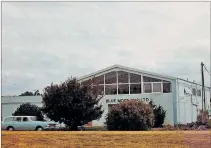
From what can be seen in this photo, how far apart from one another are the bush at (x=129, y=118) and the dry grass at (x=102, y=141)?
8973 millimetres

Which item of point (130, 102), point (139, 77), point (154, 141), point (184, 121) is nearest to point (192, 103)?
point (184, 121)

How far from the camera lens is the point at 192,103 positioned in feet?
135

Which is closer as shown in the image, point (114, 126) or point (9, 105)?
point (114, 126)

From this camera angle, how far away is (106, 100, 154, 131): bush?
2503 centimetres

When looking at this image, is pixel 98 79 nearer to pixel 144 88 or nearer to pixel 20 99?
pixel 144 88

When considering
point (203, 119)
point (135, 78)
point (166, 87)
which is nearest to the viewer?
point (203, 119)

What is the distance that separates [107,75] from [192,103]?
28.0 ft

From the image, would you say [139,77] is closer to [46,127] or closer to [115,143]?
[46,127]

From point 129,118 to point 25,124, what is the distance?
Result: 24.6ft

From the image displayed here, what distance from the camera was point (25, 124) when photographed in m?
29.3

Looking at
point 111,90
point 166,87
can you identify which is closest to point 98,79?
point 111,90

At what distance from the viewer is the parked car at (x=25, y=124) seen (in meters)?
28.4

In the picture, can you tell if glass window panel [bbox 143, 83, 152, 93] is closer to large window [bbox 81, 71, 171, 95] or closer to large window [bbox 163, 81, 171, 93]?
large window [bbox 81, 71, 171, 95]

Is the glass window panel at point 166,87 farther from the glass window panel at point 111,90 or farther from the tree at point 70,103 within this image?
the tree at point 70,103
